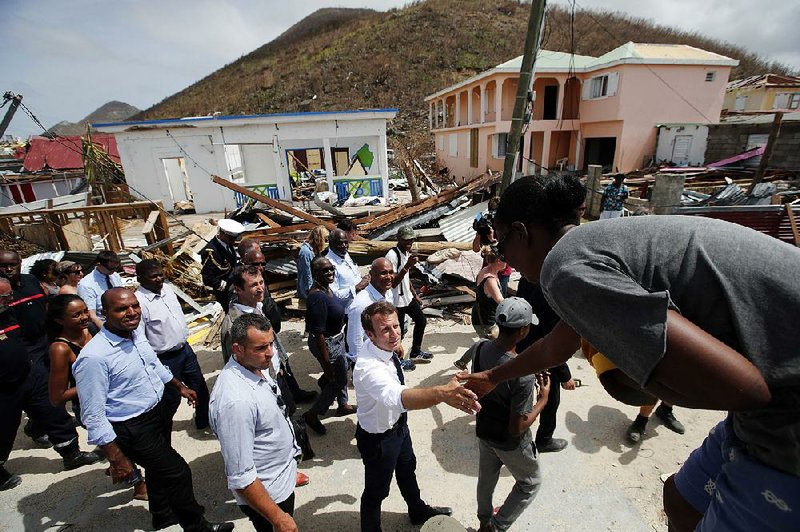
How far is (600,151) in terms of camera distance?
23.8 meters

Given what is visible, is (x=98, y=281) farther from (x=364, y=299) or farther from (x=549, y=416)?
(x=549, y=416)

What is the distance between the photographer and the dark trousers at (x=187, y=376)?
3.53 metres

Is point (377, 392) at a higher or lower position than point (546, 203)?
lower

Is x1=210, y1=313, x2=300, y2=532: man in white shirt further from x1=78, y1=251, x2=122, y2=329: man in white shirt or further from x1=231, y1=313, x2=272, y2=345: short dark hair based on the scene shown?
x1=78, y1=251, x2=122, y2=329: man in white shirt

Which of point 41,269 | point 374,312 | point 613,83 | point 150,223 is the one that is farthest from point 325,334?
point 613,83

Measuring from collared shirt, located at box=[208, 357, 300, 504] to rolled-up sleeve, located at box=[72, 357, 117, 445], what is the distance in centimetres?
105

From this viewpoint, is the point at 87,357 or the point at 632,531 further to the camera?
the point at 632,531

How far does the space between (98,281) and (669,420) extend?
6867 mm

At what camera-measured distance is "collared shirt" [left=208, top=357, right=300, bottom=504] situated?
77.7 inches

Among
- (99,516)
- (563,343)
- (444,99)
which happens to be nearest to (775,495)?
(563,343)

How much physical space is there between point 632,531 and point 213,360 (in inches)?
223

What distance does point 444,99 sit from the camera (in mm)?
30969

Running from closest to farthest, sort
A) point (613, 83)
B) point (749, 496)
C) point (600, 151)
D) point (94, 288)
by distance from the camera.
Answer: point (749, 496), point (94, 288), point (613, 83), point (600, 151)

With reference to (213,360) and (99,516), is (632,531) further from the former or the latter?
(213,360)
